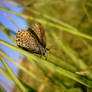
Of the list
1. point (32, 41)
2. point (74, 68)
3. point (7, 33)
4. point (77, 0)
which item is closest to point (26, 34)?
point (32, 41)

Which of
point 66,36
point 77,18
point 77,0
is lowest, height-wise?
point 66,36

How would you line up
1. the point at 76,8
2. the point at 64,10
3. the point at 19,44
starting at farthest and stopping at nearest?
the point at 64,10, the point at 76,8, the point at 19,44

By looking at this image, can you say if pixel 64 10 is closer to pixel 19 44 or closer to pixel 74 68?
pixel 74 68

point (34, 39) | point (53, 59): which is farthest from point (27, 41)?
point (53, 59)

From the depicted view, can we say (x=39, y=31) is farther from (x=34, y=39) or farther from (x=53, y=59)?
(x=53, y=59)

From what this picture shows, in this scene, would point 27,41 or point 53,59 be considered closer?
point 27,41

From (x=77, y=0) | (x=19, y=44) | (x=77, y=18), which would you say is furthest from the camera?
(x=77, y=18)

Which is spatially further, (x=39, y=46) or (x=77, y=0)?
(x=77, y=0)

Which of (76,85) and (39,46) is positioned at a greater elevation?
(39,46)
